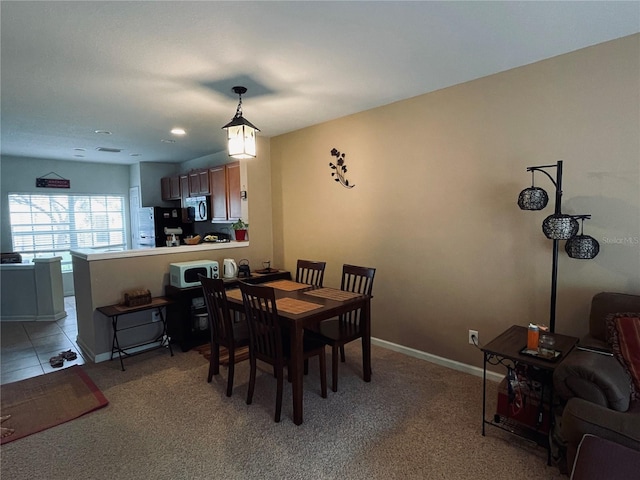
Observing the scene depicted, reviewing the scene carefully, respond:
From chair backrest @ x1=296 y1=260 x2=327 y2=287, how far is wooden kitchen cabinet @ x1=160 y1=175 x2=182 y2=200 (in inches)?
132

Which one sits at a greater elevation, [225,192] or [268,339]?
[225,192]

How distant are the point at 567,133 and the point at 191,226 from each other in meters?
5.80

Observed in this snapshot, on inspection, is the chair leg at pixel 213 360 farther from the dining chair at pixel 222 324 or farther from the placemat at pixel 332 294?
the placemat at pixel 332 294

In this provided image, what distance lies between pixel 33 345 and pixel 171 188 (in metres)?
3.19

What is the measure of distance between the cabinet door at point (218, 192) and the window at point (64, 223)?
3.14 meters

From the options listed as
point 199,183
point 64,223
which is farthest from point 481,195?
point 64,223

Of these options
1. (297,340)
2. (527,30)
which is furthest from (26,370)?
(527,30)

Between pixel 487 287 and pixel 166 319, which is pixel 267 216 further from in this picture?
pixel 487 287

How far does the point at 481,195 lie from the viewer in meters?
2.84

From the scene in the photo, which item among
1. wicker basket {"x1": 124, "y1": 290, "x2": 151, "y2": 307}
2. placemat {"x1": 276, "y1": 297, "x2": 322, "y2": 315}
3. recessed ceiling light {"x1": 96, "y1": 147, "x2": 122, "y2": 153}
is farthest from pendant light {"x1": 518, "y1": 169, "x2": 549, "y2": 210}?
recessed ceiling light {"x1": 96, "y1": 147, "x2": 122, "y2": 153}

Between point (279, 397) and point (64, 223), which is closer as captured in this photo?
point (279, 397)

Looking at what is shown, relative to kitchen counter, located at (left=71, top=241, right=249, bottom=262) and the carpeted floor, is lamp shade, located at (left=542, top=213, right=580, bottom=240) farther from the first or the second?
kitchen counter, located at (left=71, top=241, right=249, bottom=262)

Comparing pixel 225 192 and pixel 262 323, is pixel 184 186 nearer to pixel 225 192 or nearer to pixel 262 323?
pixel 225 192

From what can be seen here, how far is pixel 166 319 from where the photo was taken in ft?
12.8
